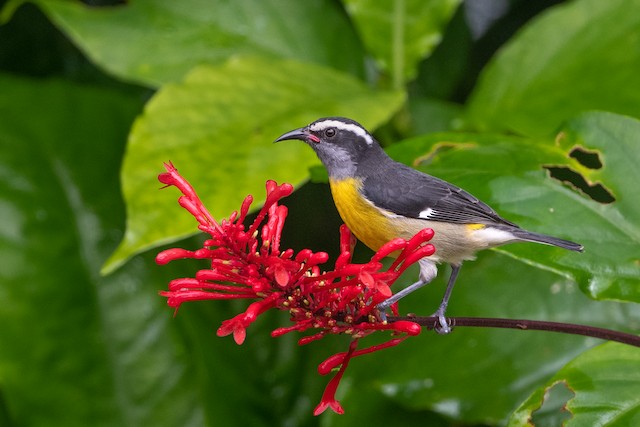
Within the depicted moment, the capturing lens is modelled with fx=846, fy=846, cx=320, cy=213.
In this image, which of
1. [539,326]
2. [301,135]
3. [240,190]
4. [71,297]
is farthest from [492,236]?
[71,297]

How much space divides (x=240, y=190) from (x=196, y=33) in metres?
1.03

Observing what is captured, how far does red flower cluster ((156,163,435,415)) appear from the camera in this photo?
1091 mm

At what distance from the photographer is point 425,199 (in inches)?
51.6

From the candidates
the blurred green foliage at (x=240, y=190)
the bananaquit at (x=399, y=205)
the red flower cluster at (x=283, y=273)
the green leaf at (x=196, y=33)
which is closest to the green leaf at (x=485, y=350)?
the blurred green foliage at (x=240, y=190)

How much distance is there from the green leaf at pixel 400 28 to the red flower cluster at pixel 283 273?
1545mm

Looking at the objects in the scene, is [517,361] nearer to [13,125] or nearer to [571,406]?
[571,406]

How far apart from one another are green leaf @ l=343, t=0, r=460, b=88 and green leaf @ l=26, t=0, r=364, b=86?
242 mm

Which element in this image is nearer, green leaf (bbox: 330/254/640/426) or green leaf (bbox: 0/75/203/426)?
green leaf (bbox: 330/254/640/426)

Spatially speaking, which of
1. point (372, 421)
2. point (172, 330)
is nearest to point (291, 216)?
point (172, 330)

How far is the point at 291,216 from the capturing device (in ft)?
9.55

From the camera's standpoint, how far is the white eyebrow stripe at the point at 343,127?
51.9 inches

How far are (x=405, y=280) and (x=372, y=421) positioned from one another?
421 millimetres

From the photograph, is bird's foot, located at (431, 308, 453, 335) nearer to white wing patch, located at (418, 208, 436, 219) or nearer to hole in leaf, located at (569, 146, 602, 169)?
white wing patch, located at (418, 208, 436, 219)

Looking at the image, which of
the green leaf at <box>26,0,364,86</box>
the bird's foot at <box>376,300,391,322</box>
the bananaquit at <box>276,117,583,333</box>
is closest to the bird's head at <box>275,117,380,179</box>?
the bananaquit at <box>276,117,583,333</box>
